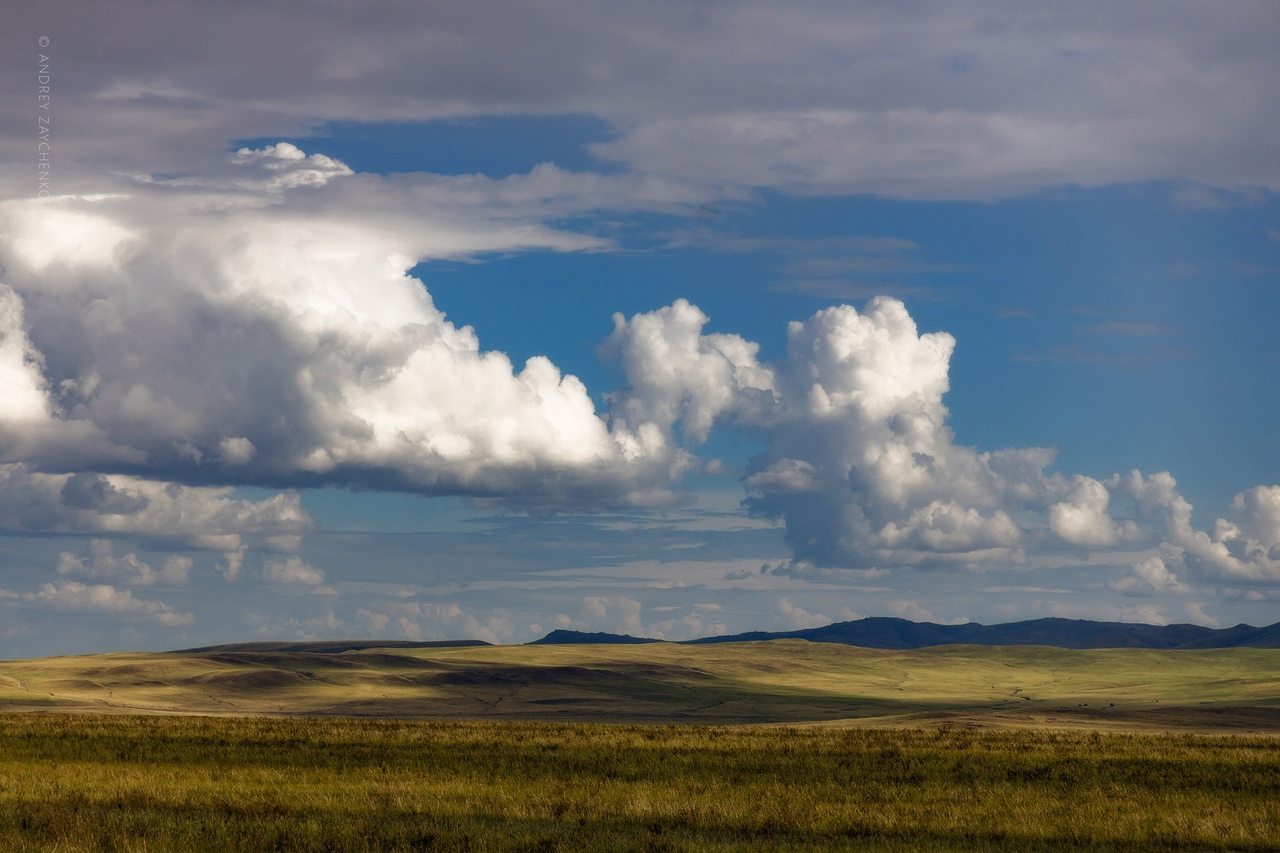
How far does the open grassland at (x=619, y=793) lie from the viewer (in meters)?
24.0

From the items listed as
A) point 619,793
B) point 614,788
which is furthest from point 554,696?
point 619,793

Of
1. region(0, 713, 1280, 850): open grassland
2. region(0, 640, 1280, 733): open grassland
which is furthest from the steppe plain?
region(0, 640, 1280, 733): open grassland

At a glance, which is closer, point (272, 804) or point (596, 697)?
point (272, 804)

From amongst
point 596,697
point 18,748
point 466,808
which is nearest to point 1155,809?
point 466,808

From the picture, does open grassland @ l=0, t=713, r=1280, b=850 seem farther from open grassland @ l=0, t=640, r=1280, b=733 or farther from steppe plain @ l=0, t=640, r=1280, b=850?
open grassland @ l=0, t=640, r=1280, b=733

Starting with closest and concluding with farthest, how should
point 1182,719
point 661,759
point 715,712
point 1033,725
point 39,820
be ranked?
1. point 39,820
2. point 661,759
3. point 1033,725
4. point 1182,719
5. point 715,712

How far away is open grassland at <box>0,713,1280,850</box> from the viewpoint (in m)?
24.0

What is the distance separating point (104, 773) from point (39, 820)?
13.4m

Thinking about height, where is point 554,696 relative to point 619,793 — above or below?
below

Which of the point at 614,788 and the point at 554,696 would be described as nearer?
the point at 614,788

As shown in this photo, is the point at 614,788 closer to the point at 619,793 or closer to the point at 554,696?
the point at 619,793

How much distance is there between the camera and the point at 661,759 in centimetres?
4453

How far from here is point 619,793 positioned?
32.9 m

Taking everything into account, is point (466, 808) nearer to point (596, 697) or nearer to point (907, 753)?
point (907, 753)
